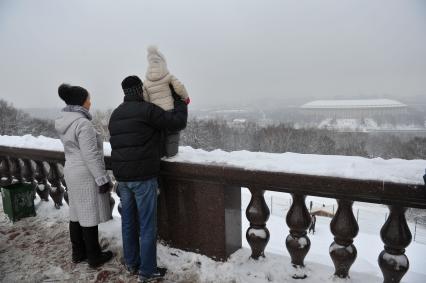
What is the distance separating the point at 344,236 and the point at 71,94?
2.74 meters

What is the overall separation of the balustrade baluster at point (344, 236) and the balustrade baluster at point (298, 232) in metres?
0.23

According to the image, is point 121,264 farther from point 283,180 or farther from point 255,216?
point 283,180

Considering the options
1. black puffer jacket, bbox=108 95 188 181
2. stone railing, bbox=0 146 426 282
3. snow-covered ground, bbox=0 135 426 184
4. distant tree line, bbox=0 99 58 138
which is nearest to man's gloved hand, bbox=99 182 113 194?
black puffer jacket, bbox=108 95 188 181

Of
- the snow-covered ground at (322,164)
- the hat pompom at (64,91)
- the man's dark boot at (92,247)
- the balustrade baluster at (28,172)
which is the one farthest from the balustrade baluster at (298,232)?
the balustrade baluster at (28,172)

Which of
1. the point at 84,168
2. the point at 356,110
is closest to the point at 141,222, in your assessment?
the point at 84,168

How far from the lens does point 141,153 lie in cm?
286

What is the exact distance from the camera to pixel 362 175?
7.63 feet

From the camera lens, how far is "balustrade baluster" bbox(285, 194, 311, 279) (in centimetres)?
271

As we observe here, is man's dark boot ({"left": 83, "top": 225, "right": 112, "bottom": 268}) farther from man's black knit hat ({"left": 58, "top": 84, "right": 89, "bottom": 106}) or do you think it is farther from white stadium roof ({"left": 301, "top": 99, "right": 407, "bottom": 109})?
white stadium roof ({"left": 301, "top": 99, "right": 407, "bottom": 109})

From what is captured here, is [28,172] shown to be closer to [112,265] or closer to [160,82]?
[112,265]

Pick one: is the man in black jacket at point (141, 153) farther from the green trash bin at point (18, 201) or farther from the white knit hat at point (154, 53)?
the green trash bin at point (18, 201)

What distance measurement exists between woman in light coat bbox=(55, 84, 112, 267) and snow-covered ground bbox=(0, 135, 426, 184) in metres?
0.73

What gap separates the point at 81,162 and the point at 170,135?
901mm

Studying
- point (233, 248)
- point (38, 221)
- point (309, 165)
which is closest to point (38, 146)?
point (38, 221)
